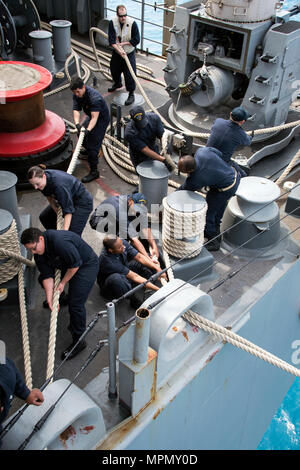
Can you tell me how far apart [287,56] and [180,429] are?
4013mm

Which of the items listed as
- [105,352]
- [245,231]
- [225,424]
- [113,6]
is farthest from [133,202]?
[113,6]

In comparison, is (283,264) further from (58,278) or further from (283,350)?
(58,278)

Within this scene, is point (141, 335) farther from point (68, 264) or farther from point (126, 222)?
point (126, 222)

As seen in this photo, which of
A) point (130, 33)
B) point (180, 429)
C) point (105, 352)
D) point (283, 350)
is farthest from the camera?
point (130, 33)

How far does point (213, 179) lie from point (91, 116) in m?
1.84

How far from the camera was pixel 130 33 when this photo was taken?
21.9ft

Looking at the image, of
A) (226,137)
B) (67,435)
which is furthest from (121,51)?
(67,435)

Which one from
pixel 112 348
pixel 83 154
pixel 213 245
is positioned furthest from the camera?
pixel 83 154

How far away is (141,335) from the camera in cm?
251

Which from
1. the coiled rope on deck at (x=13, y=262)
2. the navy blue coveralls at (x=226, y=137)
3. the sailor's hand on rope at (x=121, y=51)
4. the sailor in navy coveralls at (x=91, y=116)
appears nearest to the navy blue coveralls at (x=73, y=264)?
the coiled rope on deck at (x=13, y=262)

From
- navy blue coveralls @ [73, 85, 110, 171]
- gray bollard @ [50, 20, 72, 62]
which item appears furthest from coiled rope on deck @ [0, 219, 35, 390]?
gray bollard @ [50, 20, 72, 62]

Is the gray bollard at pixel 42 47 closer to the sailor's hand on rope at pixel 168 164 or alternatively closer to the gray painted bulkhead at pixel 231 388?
the sailor's hand on rope at pixel 168 164

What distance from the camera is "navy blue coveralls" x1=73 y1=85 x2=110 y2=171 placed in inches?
207

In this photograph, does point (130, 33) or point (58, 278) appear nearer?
point (58, 278)
